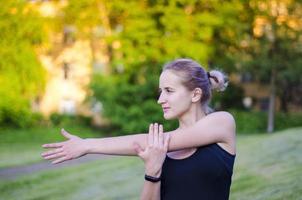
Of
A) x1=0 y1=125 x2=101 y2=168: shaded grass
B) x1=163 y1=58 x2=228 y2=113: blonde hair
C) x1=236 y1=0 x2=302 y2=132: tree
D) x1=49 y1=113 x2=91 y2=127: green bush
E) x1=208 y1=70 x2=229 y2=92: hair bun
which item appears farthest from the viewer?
x1=49 y1=113 x2=91 y2=127: green bush

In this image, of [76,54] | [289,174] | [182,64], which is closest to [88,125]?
[76,54]

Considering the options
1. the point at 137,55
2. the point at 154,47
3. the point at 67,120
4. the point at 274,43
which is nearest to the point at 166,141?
the point at 137,55

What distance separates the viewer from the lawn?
29.8ft

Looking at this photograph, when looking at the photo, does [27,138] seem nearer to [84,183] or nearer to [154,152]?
[84,183]

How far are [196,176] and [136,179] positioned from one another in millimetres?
A: 9705

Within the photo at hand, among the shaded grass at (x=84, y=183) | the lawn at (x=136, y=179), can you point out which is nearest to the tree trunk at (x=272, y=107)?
the lawn at (x=136, y=179)

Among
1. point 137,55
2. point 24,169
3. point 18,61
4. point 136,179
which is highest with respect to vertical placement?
point 18,61

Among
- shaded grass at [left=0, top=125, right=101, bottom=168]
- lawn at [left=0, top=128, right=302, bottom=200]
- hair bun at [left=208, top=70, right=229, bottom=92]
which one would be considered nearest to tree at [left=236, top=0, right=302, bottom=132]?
shaded grass at [left=0, top=125, right=101, bottom=168]

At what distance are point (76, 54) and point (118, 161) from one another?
2778cm

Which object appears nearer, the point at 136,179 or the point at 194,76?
the point at 194,76

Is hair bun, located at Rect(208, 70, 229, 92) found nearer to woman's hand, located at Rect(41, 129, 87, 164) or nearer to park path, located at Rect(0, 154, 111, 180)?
woman's hand, located at Rect(41, 129, 87, 164)

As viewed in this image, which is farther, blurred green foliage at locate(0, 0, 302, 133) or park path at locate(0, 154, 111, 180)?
blurred green foliage at locate(0, 0, 302, 133)

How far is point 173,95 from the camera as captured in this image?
2.64 meters

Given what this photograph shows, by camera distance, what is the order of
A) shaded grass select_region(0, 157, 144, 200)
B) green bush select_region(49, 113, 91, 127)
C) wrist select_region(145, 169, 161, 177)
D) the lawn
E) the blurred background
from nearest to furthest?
wrist select_region(145, 169, 161, 177) → the lawn → shaded grass select_region(0, 157, 144, 200) → the blurred background → green bush select_region(49, 113, 91, 127)
